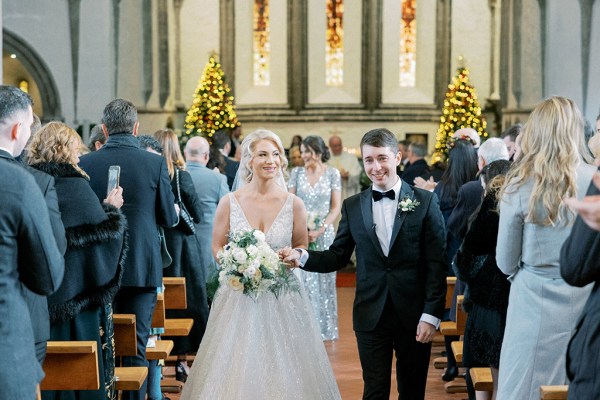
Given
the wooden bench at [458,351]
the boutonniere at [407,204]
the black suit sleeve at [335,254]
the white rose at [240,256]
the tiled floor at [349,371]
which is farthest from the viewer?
the tiled floor at [349,371]

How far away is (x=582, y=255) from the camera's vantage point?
9.98ft

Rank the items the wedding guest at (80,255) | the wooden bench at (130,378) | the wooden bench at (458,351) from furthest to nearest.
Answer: the wooden bench at (458,351), the wooden bench at (130,378), the wedding guest at (80,255)

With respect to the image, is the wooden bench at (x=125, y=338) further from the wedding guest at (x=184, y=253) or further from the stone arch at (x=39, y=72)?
the stone arch at (x=39, y=72)

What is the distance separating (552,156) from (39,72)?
1210 centimetres

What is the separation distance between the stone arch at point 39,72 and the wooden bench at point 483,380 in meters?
10.5

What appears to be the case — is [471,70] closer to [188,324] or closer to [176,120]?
[176,120]

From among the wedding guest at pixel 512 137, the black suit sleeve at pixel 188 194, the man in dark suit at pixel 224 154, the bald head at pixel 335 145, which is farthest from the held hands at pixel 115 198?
the bald head at pixel 335 145

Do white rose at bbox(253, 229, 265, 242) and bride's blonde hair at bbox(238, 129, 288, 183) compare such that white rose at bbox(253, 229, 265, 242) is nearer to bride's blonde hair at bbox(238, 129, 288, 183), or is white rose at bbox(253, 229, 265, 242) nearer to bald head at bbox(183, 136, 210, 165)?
bride's blonde hair at bbox(238, 129, 288, 183)

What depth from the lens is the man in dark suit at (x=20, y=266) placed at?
11.0 feet

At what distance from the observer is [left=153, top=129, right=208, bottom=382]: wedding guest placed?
24.8 ft

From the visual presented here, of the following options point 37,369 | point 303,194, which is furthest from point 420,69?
point 37,369

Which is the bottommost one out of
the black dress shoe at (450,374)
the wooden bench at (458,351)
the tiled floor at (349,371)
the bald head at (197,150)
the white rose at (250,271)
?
the tiled floor at (349,371)

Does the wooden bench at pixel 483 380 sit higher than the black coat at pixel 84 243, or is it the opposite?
the black coat at pixel 84 243

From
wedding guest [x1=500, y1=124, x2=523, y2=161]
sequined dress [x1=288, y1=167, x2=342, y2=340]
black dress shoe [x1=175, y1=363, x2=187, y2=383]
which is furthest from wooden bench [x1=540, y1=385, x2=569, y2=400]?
sequined dress [x1=288, y1=167, x2=342, y2=340]
